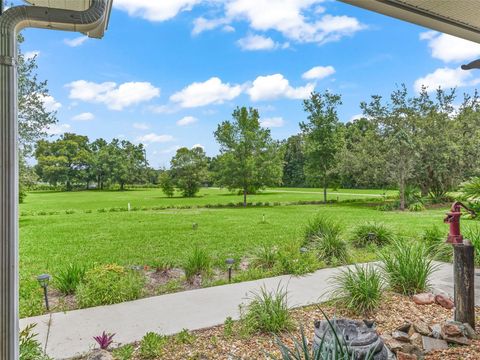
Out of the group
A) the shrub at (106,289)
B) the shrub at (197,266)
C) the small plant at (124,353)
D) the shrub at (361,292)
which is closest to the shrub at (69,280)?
the shrub at (106,289)

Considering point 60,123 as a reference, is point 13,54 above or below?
below

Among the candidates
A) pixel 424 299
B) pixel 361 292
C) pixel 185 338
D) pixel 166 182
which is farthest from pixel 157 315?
pixel 166 182

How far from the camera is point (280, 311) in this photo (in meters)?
2.17

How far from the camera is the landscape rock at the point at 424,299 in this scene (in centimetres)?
261

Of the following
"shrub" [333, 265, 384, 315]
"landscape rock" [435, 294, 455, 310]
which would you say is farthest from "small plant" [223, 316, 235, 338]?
"landscape rock" [435, 294, 455, 310]

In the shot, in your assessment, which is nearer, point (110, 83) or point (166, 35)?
point (166, 35)

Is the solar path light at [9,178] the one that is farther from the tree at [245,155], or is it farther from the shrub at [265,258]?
the tree at [245,155]

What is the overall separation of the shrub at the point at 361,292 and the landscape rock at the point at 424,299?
301 mm

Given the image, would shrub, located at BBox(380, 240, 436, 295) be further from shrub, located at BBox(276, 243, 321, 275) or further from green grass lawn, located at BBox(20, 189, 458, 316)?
green grass lawn, located at BBox(20, 189, 458, 316)

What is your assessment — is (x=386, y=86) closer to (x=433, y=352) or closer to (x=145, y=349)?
(x=433, y=352)

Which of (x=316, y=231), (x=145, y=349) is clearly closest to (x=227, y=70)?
(x=316, y=231)

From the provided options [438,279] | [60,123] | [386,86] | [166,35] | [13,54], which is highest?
[166,35]

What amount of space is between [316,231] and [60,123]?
5.20 meters

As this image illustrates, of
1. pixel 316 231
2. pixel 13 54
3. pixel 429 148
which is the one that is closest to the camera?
pixel 13 54
